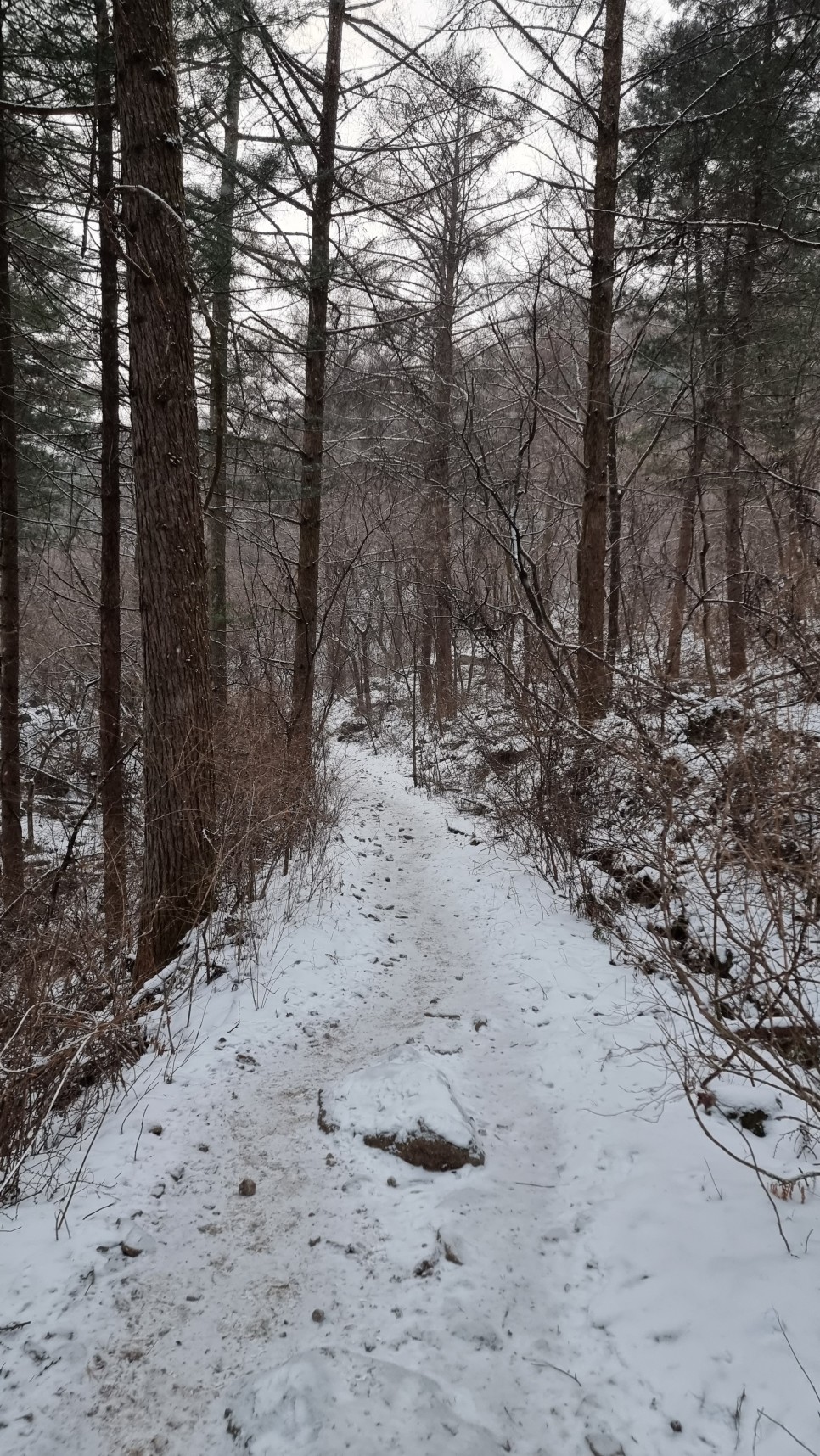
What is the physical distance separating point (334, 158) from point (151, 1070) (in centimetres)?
1006

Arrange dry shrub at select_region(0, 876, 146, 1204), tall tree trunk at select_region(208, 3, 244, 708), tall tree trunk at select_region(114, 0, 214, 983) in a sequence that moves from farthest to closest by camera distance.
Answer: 1. tall tree trunk at select_region(208, 3, 244, 708)
2. tall tree trunk at select_region(114, 0, 214, 983)
3. dry shrub at select_region(0, 876, 146, 1204)

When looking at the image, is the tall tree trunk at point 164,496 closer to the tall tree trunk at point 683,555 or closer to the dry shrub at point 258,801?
the dry shrub at point 258,801

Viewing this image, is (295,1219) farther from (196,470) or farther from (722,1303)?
(196,470)

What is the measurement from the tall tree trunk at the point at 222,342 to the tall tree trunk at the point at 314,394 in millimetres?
1010

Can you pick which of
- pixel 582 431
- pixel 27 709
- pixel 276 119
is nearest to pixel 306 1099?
pixel 582 431

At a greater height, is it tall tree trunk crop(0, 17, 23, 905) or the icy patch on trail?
tall tree trunk crop(0, 17, 23, 905)

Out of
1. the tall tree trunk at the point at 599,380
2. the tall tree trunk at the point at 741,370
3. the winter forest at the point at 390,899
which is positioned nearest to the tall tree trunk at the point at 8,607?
the winter forest at the point at 390,899

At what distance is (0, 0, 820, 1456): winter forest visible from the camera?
212 centimetres

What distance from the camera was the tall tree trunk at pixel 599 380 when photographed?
6711 millimetres

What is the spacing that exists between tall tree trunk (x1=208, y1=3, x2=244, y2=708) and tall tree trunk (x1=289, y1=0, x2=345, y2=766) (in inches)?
39.8

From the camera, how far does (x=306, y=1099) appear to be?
344cm

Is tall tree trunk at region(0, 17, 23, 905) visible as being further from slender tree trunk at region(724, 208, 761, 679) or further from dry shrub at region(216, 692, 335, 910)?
slender tree trunk at region(724, 208, 761, 679)

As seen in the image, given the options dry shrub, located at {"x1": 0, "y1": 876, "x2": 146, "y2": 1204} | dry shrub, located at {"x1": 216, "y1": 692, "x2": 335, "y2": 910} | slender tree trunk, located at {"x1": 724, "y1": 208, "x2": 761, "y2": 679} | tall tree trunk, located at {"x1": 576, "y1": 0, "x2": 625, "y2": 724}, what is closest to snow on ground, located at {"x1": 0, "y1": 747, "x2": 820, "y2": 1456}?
dry shrub, located at {"x1": 0, "y1": 876, "x2": 146, "y2": 1204}

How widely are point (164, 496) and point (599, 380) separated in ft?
16.8
